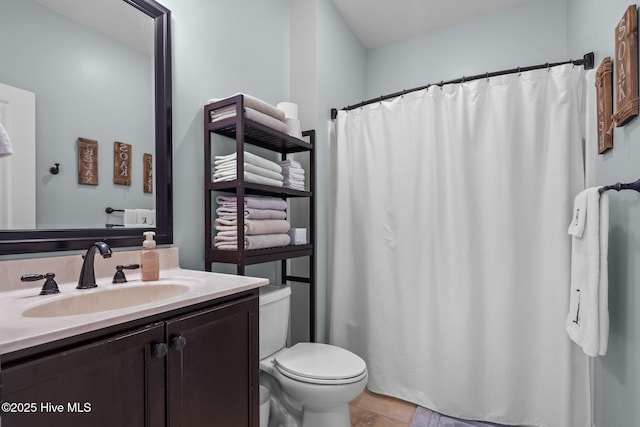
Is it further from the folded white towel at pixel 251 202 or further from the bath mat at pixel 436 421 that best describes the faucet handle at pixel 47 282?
the bath mat at pixel 436 421

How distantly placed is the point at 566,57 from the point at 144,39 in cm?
246

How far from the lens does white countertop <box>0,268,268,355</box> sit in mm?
605

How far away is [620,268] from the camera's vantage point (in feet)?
4.16

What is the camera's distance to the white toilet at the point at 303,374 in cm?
139

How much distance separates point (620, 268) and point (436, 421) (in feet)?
3.93

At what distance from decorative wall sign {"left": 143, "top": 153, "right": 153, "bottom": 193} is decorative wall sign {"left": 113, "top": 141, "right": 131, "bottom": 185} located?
61 millimetres

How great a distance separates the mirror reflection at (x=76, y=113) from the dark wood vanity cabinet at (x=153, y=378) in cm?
61

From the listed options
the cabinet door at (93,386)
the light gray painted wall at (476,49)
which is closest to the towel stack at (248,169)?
the cabinet door at (93,386)

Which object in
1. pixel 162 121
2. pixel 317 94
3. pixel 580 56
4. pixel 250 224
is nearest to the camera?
pixel 162 121

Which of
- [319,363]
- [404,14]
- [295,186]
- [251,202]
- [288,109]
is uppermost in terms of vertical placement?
[404,14]

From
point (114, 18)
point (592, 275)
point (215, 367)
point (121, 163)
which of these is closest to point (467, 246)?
point (592, 275)

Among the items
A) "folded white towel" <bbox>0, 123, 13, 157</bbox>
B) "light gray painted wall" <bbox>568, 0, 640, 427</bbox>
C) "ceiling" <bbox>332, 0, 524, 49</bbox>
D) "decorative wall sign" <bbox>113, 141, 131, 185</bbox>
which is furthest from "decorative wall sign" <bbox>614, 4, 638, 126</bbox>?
A: "folded white towel" <bbox>0, 123, 13, 157</bbox>

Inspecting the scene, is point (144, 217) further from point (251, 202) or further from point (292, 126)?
point (292, 126)

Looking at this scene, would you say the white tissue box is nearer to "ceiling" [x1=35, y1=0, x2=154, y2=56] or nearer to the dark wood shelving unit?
the dark wood shelving unit
